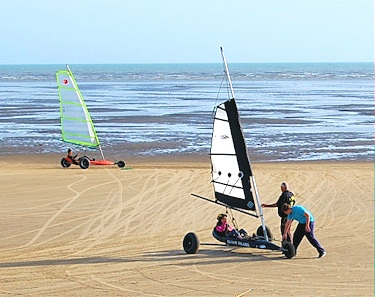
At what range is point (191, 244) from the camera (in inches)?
466

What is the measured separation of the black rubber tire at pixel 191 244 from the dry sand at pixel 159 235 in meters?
0.13

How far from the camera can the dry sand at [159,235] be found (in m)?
10.2

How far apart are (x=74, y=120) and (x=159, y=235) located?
10.2 meters

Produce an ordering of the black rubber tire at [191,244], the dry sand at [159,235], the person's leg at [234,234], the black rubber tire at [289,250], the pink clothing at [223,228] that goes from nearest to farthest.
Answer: the dry sand at [159,235], the black rubber tire at [289,250], the black rubber tire at [191,244], the person's leg at [234,234], the pink clothing at [223,228]

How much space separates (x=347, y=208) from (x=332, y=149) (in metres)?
10.8

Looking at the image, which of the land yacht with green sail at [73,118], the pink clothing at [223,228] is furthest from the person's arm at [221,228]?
the land yacht with green sail at [73,118]

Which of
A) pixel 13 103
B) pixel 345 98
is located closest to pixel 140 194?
pixel 13 103

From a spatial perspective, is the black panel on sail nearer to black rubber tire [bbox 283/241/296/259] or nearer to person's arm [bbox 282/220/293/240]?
person's arm [bbox 282/220/293/240]

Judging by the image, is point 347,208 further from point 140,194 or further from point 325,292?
point 325,292

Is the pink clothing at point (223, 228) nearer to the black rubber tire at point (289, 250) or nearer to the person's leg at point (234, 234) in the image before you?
the person's leg at point (234, 234)

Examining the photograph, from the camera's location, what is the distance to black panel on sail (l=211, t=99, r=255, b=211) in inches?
466

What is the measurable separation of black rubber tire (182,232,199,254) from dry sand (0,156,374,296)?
132mm

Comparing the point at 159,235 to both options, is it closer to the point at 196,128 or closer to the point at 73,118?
the point at 73,118

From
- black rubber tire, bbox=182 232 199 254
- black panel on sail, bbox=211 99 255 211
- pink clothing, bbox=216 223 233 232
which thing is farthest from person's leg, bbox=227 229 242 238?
black rubber tire, bbox=182 232 199 254
